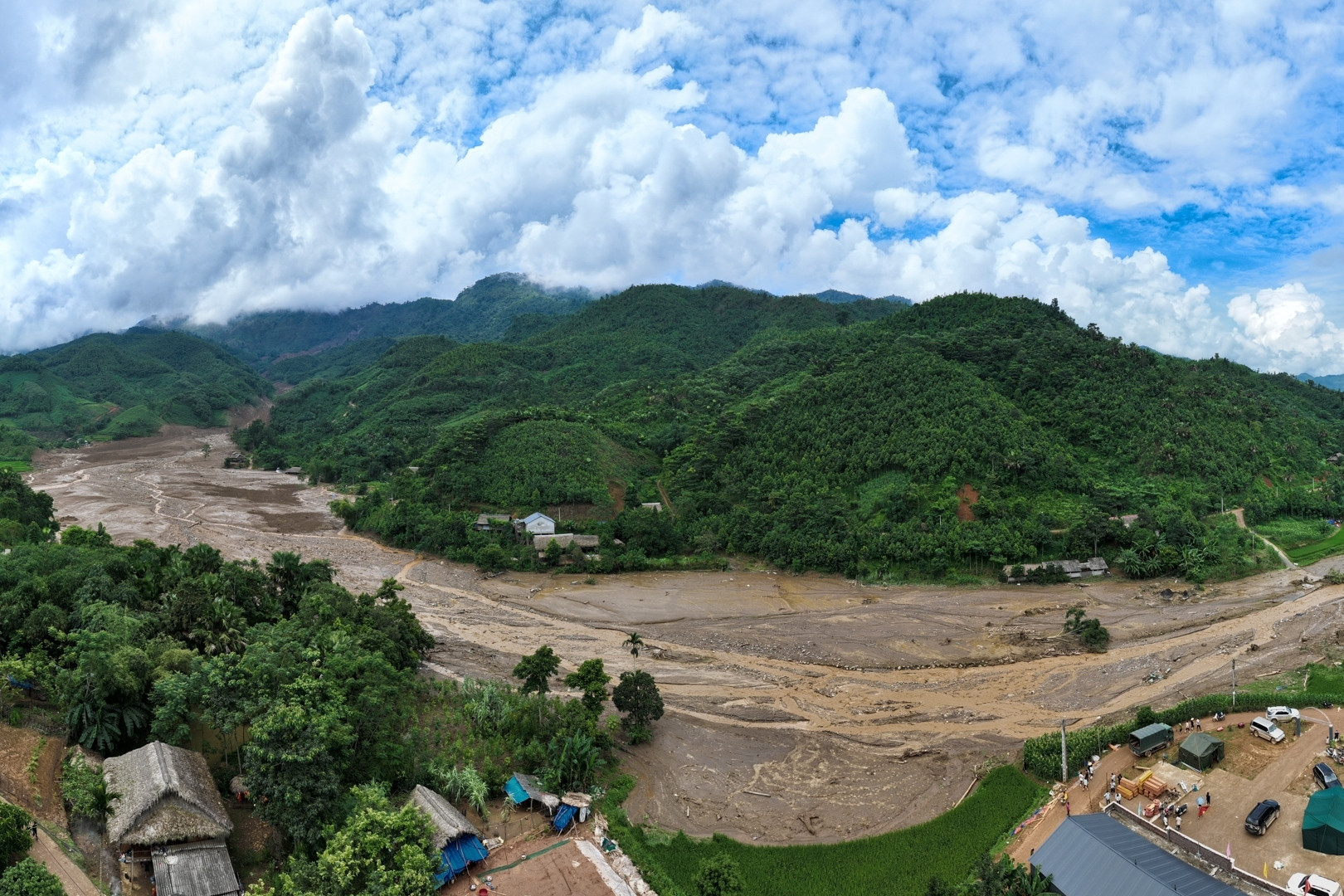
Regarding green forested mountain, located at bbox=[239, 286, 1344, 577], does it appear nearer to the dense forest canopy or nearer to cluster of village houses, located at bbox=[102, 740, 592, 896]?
the dense forest canopy

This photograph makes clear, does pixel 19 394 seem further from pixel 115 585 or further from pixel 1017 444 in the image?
pixel 1017 444

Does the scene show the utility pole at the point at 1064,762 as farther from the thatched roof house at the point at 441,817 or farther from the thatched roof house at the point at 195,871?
the thatched roof house at the point at 195,871

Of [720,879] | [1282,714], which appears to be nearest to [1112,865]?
[720,879]

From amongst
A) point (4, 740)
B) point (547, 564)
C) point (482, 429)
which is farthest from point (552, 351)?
point (4, 740)

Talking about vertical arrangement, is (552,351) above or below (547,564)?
above

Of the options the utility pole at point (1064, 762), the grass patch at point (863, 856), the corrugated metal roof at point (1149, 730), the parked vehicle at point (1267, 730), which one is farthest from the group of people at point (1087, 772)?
the parked vehicle at point (1267, 730)
